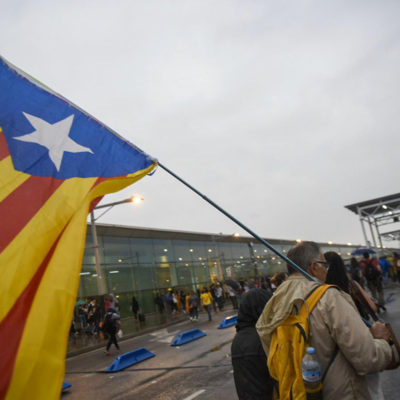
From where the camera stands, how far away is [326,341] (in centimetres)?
228

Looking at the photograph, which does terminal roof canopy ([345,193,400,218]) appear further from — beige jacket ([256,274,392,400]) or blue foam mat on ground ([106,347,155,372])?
beige jacket ([256,274,392,400])

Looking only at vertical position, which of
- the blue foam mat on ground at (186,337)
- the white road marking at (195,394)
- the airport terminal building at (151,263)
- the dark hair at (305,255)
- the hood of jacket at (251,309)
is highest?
the airport terminal building at (151,263)

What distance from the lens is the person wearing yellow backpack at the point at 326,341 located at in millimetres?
2197

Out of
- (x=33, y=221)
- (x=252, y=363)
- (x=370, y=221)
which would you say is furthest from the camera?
(x=370, y=221)

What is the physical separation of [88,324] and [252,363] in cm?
2178

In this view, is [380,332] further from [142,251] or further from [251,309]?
[142,251]

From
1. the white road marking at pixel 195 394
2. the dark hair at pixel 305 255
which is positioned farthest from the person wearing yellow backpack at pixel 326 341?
the white road marking at pixel 195 394

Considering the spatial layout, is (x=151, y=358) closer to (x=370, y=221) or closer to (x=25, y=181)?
(x=25, y=181)

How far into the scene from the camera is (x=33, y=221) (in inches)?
107

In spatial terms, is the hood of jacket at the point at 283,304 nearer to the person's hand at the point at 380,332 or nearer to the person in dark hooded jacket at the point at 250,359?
the person's hand at the point at 380,332

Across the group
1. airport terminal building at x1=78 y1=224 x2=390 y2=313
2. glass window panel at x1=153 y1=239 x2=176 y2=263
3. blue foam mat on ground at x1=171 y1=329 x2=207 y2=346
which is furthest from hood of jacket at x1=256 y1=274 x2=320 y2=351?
glass window panel at x1=153 y1=239 x2=176 y2=263

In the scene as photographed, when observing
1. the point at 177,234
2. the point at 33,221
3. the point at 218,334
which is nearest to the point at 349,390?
the point at 33,221

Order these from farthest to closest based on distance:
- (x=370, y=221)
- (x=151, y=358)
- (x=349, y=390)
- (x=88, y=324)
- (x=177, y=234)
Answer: (x=177, y=234) → (x=370, y=221) → (x=88, y=324) → (x=151, y=358) → (x=349, y=390)

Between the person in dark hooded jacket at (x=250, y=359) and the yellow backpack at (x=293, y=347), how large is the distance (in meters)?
0.79
